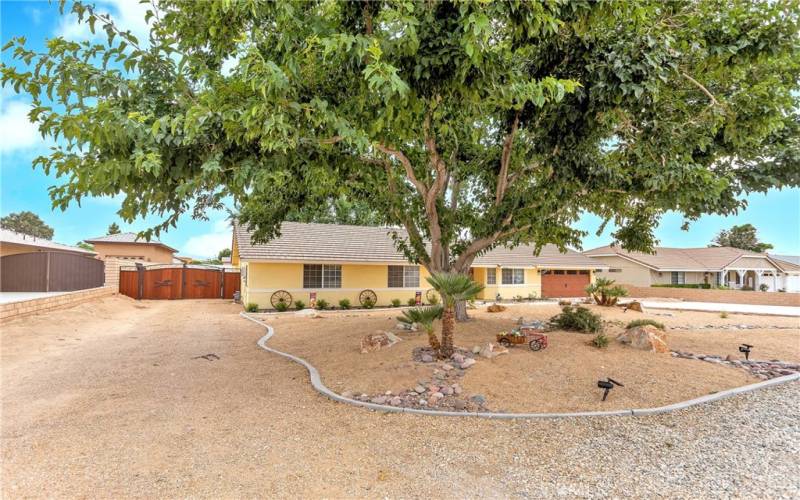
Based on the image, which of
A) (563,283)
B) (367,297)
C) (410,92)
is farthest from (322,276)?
(563,283)

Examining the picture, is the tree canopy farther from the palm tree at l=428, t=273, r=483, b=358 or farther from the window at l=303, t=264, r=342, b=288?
the window at l=303, t=264, r=342, b=288

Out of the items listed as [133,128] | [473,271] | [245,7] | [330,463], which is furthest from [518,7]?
[473,271]

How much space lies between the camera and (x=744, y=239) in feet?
166

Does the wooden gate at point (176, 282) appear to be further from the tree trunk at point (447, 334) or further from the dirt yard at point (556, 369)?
the tree trunk at point (447, 334)

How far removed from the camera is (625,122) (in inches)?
285

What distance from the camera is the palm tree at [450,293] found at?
666 centimetres

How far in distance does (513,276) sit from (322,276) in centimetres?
1290

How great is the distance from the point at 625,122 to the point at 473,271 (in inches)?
667

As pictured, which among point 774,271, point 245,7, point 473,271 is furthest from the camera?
point 774,271

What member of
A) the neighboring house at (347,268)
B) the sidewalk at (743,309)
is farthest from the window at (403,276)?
the sidewalk at (743,309)

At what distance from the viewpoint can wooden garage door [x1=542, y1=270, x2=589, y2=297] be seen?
2725 centimetres

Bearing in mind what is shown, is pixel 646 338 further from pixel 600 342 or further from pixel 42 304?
pixel 42 304

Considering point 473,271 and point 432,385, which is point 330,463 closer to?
point 432,385

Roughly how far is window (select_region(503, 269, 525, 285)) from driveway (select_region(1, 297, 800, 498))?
1879 cm
